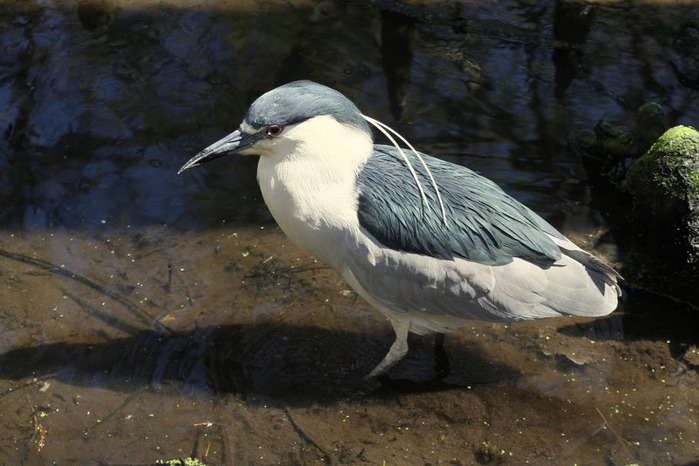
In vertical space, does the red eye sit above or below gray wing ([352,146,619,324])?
above

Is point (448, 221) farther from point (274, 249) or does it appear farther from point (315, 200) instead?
point (274, 249)

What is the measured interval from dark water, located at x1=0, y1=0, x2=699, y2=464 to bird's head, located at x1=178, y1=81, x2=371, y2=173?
109 cm

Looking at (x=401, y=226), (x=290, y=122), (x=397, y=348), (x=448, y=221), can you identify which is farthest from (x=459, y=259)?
(x=290, y=122)

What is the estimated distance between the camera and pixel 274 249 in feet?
16.6

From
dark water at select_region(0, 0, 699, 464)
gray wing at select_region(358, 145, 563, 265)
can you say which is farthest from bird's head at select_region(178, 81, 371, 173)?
dark water at select_region(0, 0, 699, 464)

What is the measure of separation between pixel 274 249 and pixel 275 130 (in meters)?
1.31

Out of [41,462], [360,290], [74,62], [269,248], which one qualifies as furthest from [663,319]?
[74,62]

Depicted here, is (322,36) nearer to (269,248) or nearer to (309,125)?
(269,248)

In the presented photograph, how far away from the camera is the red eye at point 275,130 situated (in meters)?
3.85

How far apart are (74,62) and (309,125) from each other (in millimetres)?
3279

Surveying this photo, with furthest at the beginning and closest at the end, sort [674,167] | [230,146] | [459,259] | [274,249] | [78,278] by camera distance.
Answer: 1. [274,249]
2. [78,278]
3. [674,167]
4. [459,259]
5. [230,146]

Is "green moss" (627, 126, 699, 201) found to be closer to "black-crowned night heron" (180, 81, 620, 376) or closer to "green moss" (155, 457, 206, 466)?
"black-crowned night heron" (180, 81, 620, 376)

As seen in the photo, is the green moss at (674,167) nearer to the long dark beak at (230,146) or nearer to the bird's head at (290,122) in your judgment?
the bird's head at (290,122)

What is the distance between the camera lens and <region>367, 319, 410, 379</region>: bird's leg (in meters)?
4.29
